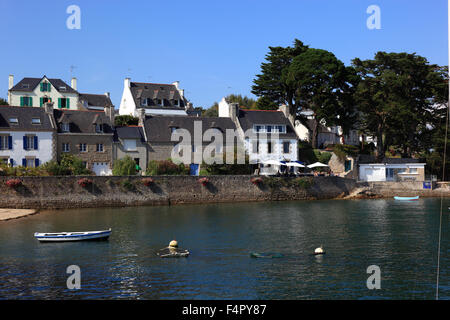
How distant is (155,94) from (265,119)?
76.9ft

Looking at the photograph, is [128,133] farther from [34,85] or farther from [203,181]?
[34,85]

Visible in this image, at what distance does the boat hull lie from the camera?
34.5 m

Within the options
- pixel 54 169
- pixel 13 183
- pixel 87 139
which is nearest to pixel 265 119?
pixel 87 139

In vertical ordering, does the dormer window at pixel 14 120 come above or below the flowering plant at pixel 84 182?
above

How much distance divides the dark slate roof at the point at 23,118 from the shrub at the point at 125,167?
9.23 meters

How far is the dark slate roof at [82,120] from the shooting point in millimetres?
62812

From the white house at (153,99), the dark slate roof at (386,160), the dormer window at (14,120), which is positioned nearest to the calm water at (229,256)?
the dormer window at (14,120)

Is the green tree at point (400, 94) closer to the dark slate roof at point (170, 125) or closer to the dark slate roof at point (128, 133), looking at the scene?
the dark slate roof at point (170, 125)

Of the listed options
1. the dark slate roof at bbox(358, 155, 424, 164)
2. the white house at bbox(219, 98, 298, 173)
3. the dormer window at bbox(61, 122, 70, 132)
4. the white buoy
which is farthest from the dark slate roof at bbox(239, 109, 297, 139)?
the white buoy

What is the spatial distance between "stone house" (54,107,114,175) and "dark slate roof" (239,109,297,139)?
739 inches

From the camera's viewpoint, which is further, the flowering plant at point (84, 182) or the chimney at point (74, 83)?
the chimney at point (74, 83)

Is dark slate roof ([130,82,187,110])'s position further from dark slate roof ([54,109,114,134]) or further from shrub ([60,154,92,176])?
shrub ([60,154,92,176])

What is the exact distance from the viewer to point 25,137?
59.5m
